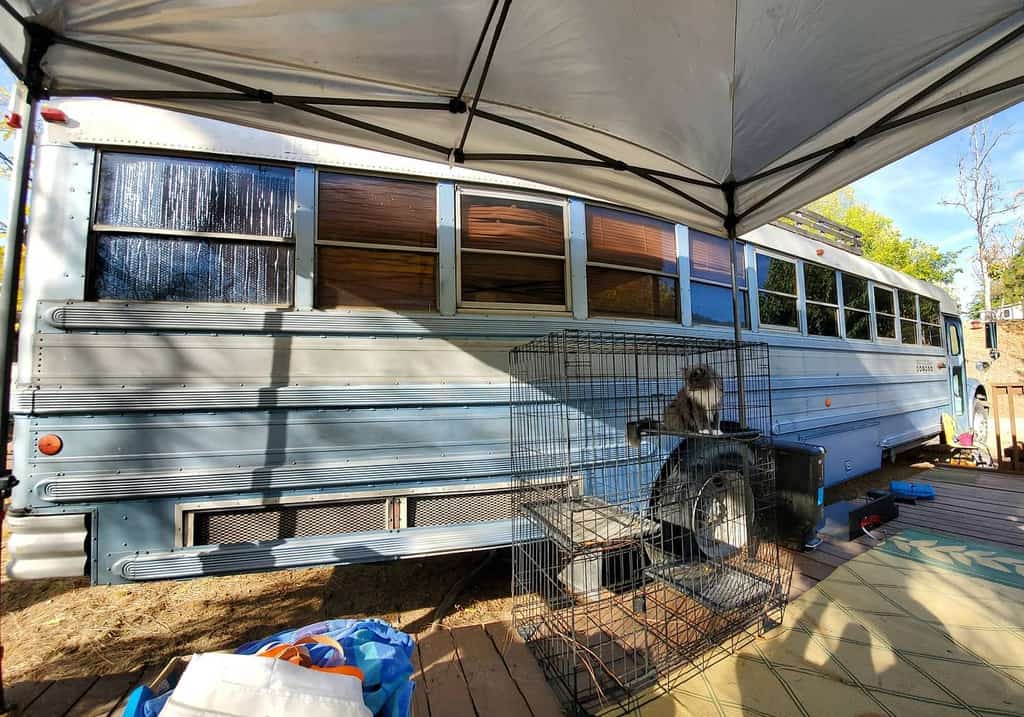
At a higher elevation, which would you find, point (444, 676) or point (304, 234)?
point (304, 234)

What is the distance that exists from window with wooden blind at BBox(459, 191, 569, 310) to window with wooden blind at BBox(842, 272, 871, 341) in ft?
12.5

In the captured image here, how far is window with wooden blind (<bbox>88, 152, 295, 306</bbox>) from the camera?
2.14 metres

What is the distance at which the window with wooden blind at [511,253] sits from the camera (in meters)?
2.62

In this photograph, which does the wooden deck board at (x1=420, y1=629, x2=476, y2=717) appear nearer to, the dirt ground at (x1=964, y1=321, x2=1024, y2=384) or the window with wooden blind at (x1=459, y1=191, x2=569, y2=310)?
the window with wooden blind at (x1=459, y1=191, x2=569, y2=310)

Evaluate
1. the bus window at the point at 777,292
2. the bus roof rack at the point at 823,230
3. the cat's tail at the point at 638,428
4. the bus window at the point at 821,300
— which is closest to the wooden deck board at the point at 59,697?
the cat's tail at the point at 638,428

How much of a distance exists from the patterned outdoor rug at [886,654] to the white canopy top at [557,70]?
2.50 meters

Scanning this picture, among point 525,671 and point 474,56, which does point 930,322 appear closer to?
point 525,671

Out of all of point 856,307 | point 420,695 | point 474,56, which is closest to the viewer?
point 474,56

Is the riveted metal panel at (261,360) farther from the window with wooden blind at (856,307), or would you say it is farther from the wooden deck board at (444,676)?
the window with wooden blind at (856,307)

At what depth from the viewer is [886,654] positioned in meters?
2.17

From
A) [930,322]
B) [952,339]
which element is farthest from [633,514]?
[952,339]

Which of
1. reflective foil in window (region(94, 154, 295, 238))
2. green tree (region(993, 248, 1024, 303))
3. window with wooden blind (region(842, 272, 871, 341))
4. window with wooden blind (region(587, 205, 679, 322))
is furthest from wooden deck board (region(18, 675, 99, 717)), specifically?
green tree (region(993, 248, 1024, 303))

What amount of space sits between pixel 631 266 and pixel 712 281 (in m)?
0.87

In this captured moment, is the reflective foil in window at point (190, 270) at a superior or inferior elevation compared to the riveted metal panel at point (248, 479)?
superior
